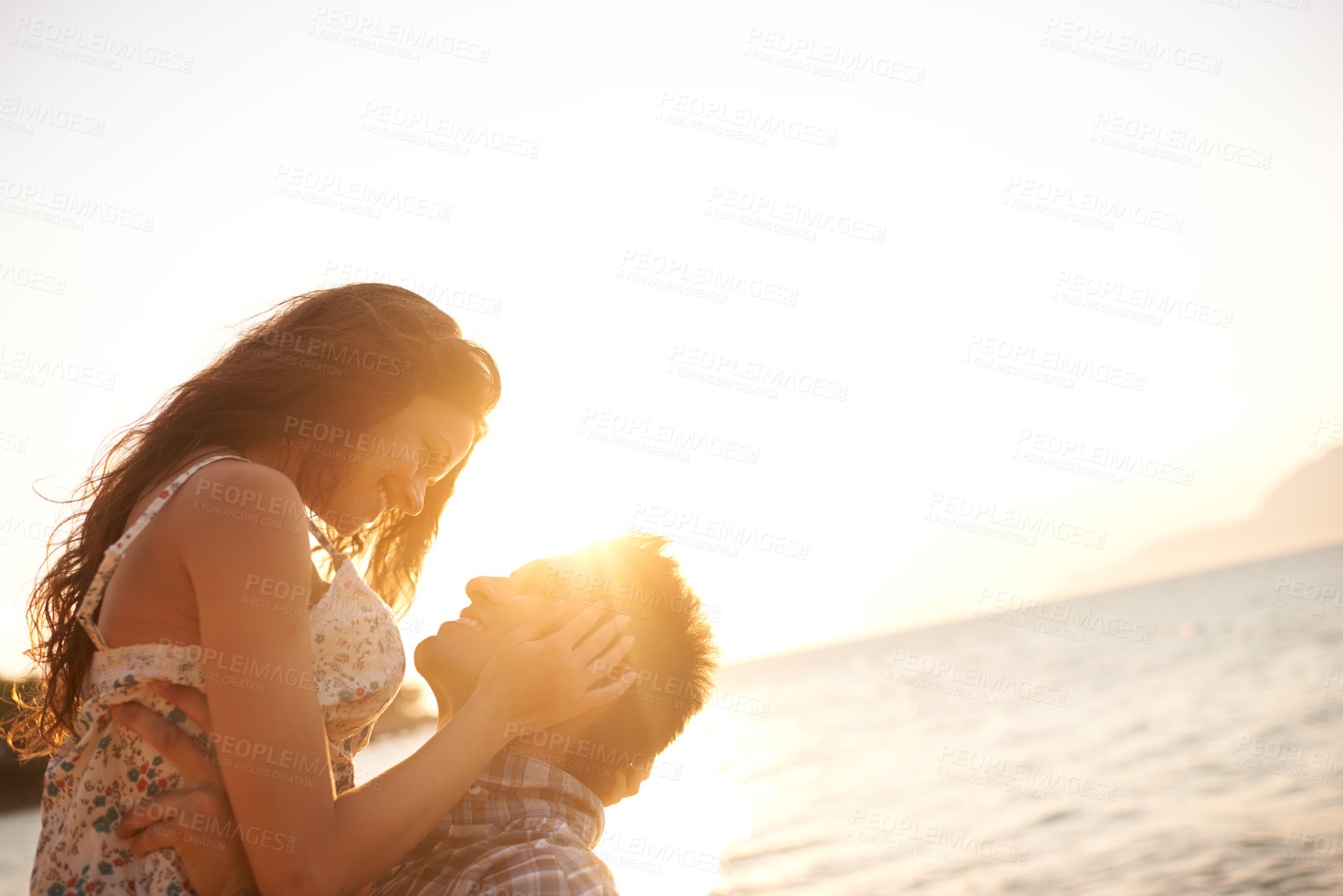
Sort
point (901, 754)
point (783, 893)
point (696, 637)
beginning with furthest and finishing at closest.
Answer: point (901, 754) → point (783, 893) → point (696, 637)

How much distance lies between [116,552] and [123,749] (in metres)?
0.53

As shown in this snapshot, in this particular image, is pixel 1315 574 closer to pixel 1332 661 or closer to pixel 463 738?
pixel 1332 661

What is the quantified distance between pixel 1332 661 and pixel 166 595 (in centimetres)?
3969

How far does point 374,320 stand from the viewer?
9.18 feet

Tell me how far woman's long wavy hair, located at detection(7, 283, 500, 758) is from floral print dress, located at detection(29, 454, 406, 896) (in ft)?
1.09

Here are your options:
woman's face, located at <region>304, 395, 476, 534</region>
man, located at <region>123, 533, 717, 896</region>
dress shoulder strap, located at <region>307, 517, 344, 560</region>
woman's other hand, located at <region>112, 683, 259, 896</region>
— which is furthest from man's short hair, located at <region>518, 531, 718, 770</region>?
woman's other hand, located at <region>112, 683, 259, 896</region>

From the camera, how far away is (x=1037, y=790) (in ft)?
63.3

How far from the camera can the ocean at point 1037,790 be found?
43.2ft

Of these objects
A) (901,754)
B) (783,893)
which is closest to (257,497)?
(783,893)

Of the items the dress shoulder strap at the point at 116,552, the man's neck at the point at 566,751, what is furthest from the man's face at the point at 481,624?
the dress shoulder strap at the point at 116,552

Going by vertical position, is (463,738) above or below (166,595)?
below

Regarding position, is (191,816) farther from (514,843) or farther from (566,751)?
(566,751)

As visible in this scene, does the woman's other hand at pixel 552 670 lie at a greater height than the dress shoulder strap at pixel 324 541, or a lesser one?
lesser

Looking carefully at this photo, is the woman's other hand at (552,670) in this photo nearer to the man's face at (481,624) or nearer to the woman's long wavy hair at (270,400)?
the man's face at (481,624)
